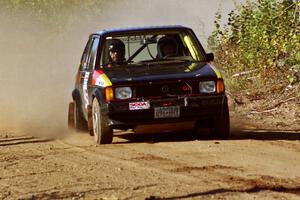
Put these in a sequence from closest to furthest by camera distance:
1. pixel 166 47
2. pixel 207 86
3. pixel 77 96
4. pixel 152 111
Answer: pixel 152 111
pixel 207 86
pixel 166 47
pixel 77 96

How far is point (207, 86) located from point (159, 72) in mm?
669

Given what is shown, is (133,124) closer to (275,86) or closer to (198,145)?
(198,145)

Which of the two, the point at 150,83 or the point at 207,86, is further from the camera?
the point at 207,86

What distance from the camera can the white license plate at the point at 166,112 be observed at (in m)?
9.48

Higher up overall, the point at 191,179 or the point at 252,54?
the point at 252,54

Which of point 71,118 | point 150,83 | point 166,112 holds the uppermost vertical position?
point 150,83

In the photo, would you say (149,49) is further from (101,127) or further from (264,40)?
(264,40)

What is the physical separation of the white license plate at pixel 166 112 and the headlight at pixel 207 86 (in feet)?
1.34

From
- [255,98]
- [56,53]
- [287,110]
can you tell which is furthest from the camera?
[56,53]

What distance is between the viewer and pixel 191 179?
705 centimetres

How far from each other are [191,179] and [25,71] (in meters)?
26.6

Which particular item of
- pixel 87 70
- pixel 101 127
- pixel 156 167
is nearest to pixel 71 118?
pixel 87 70

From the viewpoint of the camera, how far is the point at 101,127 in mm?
9656

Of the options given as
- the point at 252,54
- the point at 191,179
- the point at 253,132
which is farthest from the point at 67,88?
the point at 191,179
